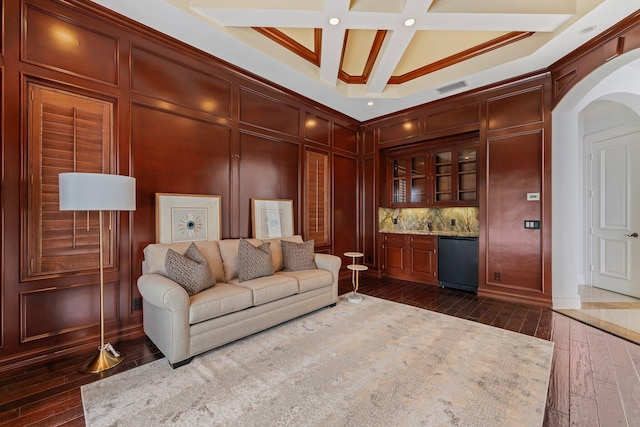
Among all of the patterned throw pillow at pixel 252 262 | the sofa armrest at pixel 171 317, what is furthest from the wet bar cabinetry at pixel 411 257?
the sofa armrest at pixel 171 317

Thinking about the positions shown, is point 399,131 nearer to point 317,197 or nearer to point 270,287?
point 317,197

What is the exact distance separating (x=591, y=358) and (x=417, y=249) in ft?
9.22

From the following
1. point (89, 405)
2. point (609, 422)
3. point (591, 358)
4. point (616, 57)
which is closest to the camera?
point (609, 422)

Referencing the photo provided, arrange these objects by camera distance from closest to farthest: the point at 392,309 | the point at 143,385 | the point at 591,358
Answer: the point at 143,385 → the point at 591,358 → the point at 392,309

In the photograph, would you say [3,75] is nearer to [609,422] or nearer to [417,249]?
[609,422]

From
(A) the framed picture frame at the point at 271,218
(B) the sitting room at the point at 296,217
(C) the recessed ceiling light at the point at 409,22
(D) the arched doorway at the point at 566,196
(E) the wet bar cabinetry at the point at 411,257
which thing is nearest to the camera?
(B) the sitting room at the point at 296,217

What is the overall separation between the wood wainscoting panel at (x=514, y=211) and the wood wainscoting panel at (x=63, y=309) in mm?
4898

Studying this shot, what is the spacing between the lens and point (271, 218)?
4074 millimetres

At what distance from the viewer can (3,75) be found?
7.22 feet

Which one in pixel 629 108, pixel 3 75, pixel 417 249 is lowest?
pixel 417 249

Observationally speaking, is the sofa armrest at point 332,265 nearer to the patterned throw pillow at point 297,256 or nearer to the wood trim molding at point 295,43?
the patterned throw pillow at point 297,256

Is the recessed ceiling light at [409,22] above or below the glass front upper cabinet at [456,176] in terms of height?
above

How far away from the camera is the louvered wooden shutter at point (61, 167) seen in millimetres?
2328

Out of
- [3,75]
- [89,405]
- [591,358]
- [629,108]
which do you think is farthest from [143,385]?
[629,108]
